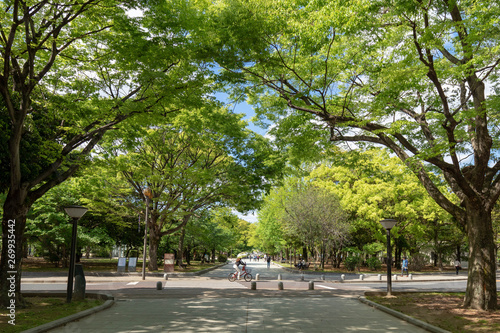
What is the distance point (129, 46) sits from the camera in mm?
9953

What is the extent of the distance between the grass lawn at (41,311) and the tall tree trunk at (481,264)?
39.3 ft

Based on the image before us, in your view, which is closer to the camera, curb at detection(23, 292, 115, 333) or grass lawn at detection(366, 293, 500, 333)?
curb at detection(23, 292, 115, 333)

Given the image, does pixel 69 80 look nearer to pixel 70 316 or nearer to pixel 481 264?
pixel 70 316

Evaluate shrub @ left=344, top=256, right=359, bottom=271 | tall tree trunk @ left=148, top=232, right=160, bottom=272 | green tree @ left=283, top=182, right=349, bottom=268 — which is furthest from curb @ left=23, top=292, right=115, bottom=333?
shrub @ left=344, top=256, right=359, bottom=271

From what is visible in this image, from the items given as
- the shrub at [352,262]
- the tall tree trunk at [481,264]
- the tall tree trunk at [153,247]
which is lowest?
the shrub at [352,262]

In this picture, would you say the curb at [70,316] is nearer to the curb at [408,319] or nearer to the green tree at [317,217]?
the curb at [408,319]

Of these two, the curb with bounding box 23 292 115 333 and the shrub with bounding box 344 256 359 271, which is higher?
the curb with bounding box 23 292 115 333

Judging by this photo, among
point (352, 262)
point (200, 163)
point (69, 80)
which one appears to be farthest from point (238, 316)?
point (352, 262)

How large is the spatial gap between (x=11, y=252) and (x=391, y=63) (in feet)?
41.3

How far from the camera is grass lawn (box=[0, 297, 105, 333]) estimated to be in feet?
26.3

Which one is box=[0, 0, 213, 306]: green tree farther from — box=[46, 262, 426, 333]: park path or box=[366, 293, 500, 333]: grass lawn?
box=[366, 293, 500, 333]: grass lawn

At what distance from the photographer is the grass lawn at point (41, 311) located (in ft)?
26.3

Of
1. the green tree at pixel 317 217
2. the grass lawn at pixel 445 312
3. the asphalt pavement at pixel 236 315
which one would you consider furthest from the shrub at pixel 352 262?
the asphalt pavement at pixel 236 315

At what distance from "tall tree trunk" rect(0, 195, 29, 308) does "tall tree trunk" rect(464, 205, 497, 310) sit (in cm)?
1354
